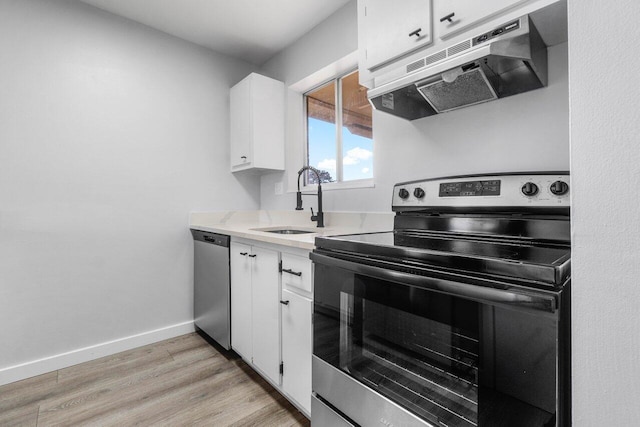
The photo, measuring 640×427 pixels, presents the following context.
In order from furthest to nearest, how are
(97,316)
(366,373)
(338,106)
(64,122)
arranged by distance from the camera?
(338,106) < (97,316) < (64,122) < (366,373)

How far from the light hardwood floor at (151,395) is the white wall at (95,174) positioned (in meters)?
0.22

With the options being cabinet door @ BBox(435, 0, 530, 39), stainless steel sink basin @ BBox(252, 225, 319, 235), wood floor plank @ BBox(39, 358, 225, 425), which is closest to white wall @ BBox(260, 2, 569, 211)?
stainless steel sink basin @ BBox(252, 225, 319, 235)

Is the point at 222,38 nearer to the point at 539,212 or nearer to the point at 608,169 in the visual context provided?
the point at 539,212

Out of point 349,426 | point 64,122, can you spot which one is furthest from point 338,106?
point 349,426

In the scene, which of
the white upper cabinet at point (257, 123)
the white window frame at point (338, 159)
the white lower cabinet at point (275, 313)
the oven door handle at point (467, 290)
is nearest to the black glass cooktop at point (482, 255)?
the oven door handle at point (467, 290)

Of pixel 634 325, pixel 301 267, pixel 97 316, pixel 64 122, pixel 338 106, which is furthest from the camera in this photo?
pixel 338 106

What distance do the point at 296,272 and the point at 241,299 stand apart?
26.4 inches

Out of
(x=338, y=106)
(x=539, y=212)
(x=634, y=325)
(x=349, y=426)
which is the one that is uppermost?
(x=338, y=106)

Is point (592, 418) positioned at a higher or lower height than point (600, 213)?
lower

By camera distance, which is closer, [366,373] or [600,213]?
[600,213]

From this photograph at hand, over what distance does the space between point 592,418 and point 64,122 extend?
2766 millimetres

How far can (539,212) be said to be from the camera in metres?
1.09

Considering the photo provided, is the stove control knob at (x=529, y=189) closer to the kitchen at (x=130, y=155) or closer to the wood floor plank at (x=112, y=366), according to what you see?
the kitchen at (x=130, y=155)

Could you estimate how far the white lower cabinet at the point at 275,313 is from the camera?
4.56 ft
